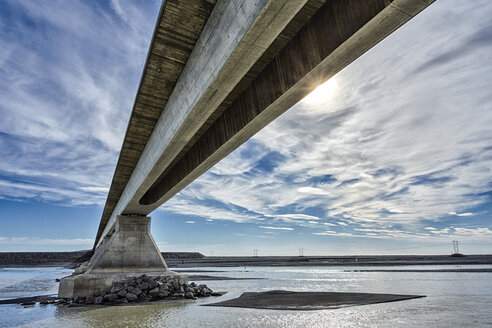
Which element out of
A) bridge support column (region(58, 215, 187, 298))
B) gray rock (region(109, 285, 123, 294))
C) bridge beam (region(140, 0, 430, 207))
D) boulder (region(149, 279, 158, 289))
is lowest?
gray rock (region(109, 285, 123, 294))

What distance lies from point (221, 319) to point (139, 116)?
803cm

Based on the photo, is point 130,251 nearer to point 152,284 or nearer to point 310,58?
point 152,284

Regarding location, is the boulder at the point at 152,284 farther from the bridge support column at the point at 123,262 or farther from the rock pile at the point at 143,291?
the bridge support column at the point at 123,262

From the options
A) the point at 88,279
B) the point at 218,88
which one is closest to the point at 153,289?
the point at 88,279

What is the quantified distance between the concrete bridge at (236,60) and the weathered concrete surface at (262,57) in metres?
0.02

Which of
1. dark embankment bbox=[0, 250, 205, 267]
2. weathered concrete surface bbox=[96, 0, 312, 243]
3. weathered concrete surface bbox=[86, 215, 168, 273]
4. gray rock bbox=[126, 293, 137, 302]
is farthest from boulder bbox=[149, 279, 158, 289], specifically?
dark embankment bbox=[0, 250, 205, 267]

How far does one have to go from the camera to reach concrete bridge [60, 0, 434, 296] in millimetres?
5156

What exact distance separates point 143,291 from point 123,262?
5.20 meters

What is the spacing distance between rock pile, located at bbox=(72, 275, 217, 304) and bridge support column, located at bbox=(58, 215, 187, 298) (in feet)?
2.04

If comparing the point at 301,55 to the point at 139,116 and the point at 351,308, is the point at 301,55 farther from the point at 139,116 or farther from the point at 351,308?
the point at 351,308

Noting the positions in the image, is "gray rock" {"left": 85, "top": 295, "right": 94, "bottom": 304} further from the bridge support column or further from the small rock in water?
the bridge support column

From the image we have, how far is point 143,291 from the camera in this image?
55.0 feet

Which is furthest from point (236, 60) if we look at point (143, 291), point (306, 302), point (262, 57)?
point (143, 291)

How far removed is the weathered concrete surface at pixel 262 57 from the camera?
5023mm
